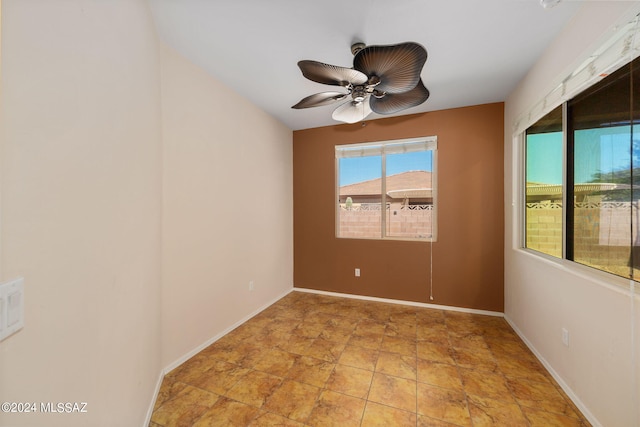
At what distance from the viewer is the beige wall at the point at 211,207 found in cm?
198

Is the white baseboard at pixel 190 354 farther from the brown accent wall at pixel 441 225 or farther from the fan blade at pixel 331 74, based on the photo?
the fan blade at pixel 331 74

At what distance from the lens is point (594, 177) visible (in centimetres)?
162

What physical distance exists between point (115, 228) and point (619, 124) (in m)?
2.83

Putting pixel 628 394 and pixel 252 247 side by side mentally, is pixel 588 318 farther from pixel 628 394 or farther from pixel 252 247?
pixel 252 247

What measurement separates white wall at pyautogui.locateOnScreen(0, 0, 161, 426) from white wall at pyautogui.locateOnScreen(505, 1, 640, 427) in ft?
7.98

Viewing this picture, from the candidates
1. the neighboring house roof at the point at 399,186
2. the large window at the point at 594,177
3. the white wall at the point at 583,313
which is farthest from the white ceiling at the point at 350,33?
the neighboring house roof at the point at 399,186

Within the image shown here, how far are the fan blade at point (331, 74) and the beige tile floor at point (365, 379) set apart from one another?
2260 millimetres

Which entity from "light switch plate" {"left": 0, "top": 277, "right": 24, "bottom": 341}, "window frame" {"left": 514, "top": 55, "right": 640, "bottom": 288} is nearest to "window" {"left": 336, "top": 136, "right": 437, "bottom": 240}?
"window frame" {"left": 514, "top": 55, "right": 640, "bottom": 288}

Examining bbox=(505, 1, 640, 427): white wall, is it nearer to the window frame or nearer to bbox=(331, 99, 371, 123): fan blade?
the window frame

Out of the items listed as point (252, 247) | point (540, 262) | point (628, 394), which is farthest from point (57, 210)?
point (540, 262)

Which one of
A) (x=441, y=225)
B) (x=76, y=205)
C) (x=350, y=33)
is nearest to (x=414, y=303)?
(x=441, y=225)

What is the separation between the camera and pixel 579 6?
1.57 m

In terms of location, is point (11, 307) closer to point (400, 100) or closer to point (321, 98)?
point (321, 98)

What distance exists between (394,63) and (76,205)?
1721 millimetres
